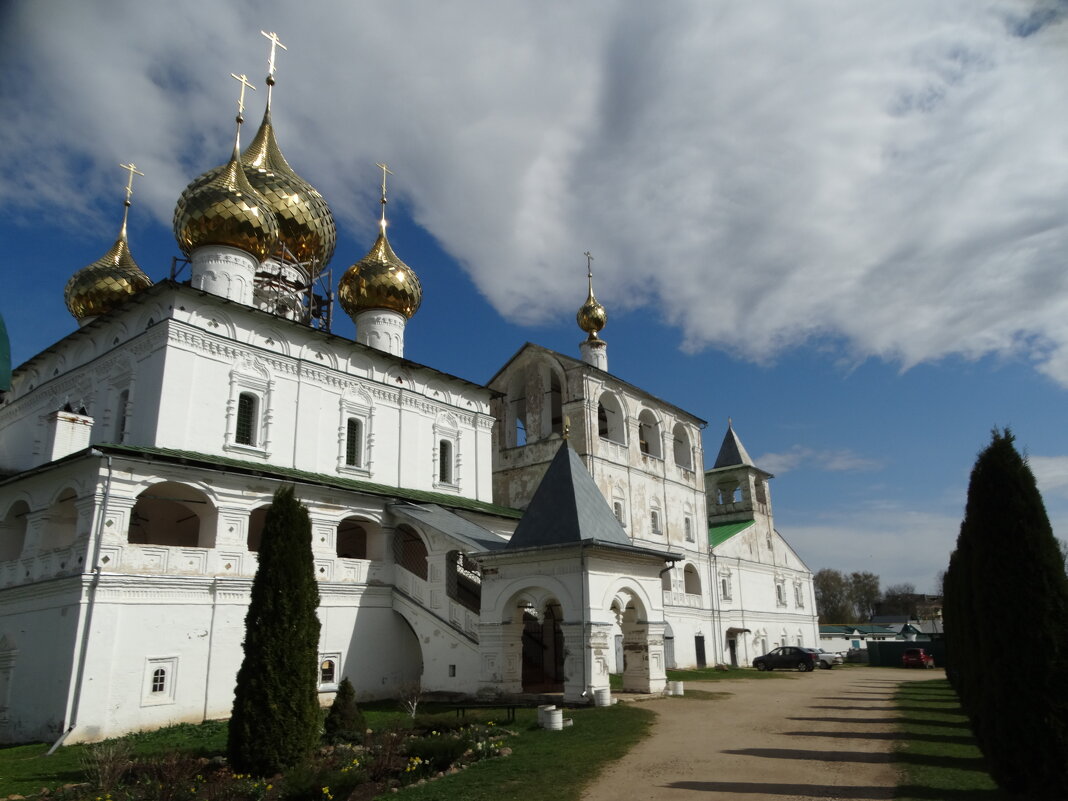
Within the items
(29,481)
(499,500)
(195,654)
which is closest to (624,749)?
(195,654)

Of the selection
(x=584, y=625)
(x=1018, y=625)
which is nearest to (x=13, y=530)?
(x=584, y=625)

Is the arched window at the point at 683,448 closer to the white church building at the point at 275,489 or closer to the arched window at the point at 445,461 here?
the white church building at the point at 275,489

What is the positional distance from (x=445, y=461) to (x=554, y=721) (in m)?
12.7

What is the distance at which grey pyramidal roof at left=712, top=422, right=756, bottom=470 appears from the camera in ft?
122

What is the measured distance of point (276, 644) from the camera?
959 centimetres

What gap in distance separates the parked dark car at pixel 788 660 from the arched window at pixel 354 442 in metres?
17.2

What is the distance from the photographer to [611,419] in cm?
2920

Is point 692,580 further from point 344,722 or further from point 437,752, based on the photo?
point 437,752

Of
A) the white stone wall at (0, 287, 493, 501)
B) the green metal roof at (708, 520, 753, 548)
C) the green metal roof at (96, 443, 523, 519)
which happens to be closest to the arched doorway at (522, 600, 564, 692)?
the green metal roof at (96, 443, 523, 519)

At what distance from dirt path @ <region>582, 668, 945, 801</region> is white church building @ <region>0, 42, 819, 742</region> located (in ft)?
7.89

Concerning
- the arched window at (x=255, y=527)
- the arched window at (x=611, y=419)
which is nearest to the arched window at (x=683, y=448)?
the arched window at (x=611, y=419)

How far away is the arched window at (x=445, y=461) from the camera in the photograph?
23.6 m

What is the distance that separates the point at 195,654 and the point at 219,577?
1.46 m

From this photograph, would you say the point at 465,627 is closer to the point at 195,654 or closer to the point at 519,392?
the point at 195,654
